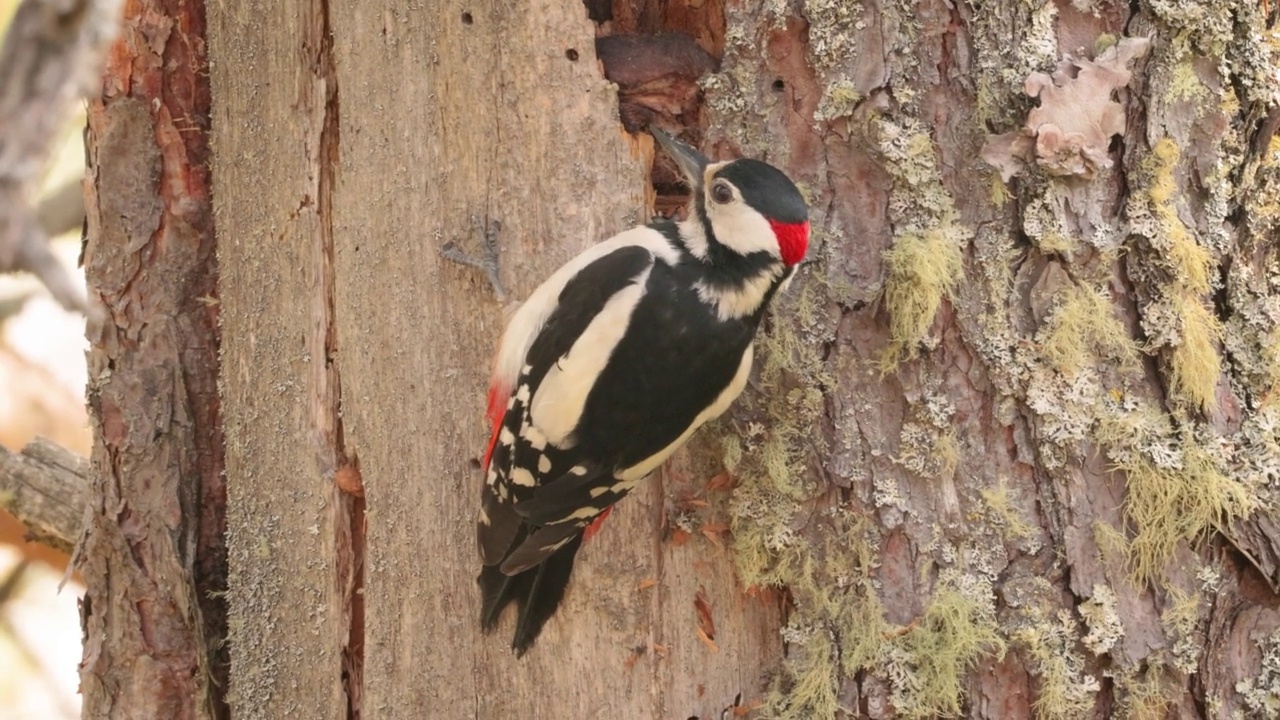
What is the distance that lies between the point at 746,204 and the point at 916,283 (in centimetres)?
32

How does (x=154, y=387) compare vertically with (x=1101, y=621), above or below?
above

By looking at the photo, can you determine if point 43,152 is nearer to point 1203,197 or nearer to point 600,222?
point 600,222

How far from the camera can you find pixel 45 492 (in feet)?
9.64

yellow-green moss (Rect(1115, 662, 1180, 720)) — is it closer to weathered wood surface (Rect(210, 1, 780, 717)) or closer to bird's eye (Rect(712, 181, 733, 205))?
weathered wood surface (Rect(210, 1, 780, 717))

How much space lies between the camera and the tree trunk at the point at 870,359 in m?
2.14

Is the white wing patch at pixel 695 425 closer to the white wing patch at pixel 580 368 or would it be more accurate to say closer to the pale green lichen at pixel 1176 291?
the white wing patch at pixel 580 368

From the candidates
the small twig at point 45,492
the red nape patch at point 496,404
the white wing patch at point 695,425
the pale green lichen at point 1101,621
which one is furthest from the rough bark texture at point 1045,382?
the small twig at point 45,492

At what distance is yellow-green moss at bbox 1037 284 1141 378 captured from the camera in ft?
7.00

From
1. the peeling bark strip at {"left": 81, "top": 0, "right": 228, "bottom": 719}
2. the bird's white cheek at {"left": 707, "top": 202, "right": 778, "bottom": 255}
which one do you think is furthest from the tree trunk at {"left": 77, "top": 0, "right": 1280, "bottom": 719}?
the peeling bark strip at {"left": 81, "top": 0, "right": 228, "bottom": 719}

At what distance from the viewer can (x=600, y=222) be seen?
7.66 feet

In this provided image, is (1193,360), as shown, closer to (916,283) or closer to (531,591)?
(916,283)

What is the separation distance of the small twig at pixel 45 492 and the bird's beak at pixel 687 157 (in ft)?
5.23

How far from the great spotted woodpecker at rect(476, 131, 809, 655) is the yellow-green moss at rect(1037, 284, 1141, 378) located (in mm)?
444

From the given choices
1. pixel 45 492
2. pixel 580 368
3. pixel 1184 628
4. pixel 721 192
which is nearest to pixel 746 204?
pixel 721 192
